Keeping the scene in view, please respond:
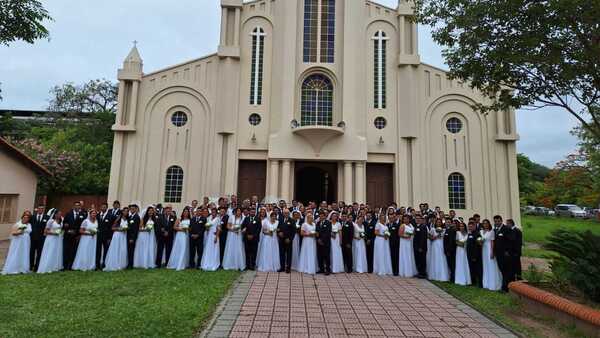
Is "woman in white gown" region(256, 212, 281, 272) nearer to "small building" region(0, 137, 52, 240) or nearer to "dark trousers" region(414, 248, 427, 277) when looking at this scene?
"dark trousers" region(414, 248, 427, 277)

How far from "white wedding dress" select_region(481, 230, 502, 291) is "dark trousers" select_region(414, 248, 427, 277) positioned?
152 cm

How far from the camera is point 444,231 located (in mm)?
10000

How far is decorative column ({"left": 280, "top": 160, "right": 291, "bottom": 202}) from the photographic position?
58.3 ft

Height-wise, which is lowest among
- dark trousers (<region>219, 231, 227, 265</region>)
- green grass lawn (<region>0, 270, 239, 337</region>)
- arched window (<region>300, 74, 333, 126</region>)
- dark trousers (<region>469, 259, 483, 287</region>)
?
green grass lawn (<region>0, 270, 239, 337</region>)

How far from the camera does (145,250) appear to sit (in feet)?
33.8

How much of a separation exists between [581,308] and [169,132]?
17.9 meters

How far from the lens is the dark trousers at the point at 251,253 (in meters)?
10.4

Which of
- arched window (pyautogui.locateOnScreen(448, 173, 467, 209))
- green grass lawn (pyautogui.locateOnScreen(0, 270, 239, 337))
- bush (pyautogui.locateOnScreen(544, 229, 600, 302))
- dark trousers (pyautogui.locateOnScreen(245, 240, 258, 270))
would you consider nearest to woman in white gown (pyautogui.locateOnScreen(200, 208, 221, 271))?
green grass lawn (pyautogui.locateOnScreen(0, 270, 239, 337))

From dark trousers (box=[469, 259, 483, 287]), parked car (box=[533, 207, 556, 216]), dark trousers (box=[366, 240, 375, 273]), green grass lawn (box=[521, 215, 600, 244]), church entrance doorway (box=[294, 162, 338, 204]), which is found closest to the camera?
dark trousers (box=[469, 259, 483, 287])

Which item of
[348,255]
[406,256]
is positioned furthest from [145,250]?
[406,256]

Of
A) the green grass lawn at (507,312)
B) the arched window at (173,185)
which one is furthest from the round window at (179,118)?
the green grass lawn at (507,312)

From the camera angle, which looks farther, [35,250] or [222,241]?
[222,241]

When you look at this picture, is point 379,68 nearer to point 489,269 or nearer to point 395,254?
point 395,254

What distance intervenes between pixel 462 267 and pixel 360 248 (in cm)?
275
